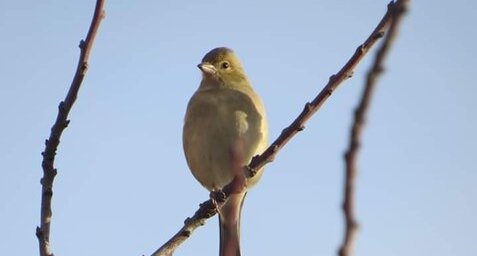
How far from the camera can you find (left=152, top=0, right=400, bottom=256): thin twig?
2.61m

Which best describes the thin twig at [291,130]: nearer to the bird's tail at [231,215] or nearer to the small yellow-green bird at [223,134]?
the small yellow-green bird at [223,134]

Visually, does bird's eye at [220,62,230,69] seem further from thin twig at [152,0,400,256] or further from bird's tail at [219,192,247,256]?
thin twig at [152,0,400,256]

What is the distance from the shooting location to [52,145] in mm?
2598

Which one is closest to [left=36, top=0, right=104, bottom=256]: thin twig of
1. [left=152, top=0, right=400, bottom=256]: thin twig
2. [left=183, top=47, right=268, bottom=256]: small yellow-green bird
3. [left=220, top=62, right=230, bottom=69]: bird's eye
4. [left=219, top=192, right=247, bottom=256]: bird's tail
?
[left=152, top=0, right=400, bottom=256]: thin twig

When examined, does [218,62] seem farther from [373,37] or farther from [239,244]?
[373,37]

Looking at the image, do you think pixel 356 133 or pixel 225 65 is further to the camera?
pixel 225 65

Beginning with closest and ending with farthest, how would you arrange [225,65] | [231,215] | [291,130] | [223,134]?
[291,130] → [223,134] → [231,215] → [225,65]

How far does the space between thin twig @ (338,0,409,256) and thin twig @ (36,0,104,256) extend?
133cm

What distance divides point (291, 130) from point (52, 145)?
1.16m

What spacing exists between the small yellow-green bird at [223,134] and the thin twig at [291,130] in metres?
1.97

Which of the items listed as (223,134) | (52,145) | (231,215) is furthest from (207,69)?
(52,145)

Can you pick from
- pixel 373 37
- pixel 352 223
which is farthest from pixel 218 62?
pixel 352 223

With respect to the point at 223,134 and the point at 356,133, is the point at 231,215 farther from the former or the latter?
the point at 356,133

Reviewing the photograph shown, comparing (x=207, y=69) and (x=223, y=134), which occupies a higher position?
(x=207, y=69)
